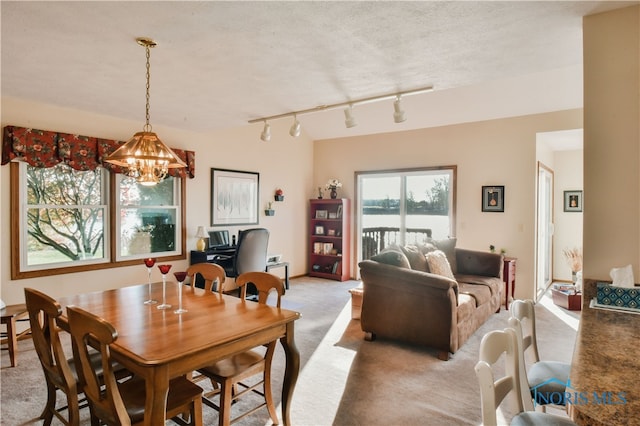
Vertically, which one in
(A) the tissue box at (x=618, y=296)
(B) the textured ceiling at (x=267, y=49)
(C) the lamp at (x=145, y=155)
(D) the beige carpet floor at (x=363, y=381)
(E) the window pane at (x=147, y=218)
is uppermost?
(B) the textured ceiling at (x=267, y=49)

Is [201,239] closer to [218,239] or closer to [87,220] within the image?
[218,239]

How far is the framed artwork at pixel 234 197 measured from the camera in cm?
555

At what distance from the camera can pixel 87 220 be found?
14.0ft

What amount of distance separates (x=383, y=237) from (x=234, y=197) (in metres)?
2.67

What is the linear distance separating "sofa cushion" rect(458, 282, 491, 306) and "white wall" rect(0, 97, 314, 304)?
3412 millimetres

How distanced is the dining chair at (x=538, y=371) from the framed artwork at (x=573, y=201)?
17.7ft

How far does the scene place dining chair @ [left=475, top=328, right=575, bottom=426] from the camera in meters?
1.15

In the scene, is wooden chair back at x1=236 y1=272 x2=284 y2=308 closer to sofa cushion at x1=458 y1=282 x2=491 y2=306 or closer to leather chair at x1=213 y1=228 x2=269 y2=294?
leather chair at x1=213 y1=228 x2=269 y2=294

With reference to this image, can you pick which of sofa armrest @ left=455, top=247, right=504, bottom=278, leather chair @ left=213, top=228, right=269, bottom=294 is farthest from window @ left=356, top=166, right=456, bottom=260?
leather chair @ left=213, top=228, right=269, bottom=294

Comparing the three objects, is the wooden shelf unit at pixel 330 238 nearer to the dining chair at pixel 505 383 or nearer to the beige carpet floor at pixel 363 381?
the beige carpet floor at pixel 363 381

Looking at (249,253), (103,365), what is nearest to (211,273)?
(103,365)

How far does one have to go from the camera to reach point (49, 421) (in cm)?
214

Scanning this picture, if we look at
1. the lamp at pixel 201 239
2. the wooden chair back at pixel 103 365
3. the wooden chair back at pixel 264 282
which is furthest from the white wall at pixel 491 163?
the wooden chair back at pixel 103 365

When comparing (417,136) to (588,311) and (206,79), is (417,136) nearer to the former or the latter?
Result: (206,79)
